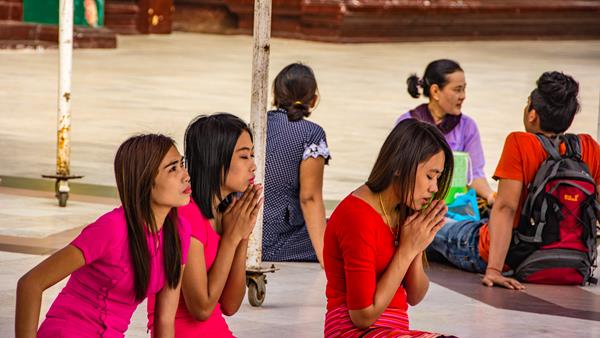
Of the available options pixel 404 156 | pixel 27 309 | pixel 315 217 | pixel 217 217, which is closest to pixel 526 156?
pixel 315 217

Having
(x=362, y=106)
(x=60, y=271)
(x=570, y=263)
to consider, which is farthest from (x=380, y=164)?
(x=362, y=106)

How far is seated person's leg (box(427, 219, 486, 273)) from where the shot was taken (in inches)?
286

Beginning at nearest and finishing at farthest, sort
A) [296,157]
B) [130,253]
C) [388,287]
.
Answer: [130,253] → [388,287] → [296,157]

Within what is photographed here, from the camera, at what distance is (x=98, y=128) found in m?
13.2

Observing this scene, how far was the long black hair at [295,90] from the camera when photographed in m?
6.80

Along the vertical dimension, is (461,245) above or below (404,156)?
below

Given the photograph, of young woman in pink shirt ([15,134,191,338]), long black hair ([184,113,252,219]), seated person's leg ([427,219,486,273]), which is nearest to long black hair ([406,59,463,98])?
seated person's leg ([427,219,486,273])

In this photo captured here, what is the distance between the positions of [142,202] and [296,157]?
3019 mm

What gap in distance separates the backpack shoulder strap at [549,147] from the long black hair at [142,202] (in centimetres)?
305

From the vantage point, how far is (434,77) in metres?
8.09

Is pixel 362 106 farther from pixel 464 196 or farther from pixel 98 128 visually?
pixel 464 196

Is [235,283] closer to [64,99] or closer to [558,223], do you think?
[558,223]

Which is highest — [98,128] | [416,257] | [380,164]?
[380,164]

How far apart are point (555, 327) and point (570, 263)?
0.85m
